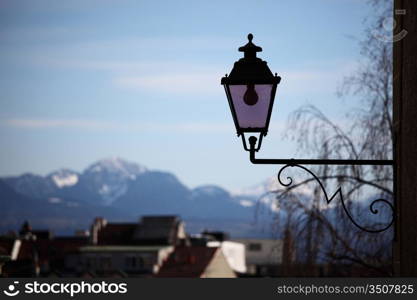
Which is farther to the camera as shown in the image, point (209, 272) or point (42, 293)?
point (209, 272)

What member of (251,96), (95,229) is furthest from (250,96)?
(95,229)

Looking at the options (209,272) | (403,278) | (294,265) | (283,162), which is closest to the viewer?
(283,162)

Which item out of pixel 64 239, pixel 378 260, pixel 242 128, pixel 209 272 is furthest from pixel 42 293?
pixel 64 239

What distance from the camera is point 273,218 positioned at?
21188mm

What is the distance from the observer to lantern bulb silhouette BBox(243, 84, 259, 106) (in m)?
9.88

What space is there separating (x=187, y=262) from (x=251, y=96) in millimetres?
77650

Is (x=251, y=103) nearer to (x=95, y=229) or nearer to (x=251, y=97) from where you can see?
(x=251, y=97)

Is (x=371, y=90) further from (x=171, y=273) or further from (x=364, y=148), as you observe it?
(x=171, y=273)

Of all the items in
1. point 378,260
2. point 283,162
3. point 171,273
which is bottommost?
point 171,273

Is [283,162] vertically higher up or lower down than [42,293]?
higher up

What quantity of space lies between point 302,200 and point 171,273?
6429 centimetres

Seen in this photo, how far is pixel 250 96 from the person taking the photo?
9891 mm

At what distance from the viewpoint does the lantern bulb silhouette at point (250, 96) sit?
9883mm

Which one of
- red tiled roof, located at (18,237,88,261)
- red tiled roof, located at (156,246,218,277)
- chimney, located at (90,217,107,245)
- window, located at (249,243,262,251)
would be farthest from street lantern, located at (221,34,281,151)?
window, located at (249,243,262,251)
